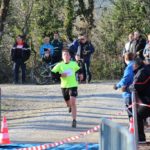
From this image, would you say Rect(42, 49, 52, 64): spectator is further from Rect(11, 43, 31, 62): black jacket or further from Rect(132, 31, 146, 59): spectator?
Rect(132, 31, 146, 59): spectator

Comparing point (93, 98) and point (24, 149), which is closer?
point (24, 149)

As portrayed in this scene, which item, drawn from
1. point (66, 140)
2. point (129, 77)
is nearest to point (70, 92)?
point (66, 140)

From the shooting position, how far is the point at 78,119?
46.5ft

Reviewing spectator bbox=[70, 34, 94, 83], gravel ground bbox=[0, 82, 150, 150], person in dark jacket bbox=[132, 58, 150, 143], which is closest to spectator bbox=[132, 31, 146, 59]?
gravel ground bbox=[0, 82, 150, 150]

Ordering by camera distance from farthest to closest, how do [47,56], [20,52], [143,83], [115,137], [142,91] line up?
[20,52]
[47,56]
[142,91]
[143,83]
[115,137]

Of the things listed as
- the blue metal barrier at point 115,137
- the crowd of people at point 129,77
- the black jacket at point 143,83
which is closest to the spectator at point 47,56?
the crowd of people at point 129,77

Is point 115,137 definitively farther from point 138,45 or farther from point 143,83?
point 138,45

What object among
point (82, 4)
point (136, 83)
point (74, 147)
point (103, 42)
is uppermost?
point (82, 4)

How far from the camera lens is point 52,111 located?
15664 mm

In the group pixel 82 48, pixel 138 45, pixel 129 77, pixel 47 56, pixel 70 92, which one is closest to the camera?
pixel 129 77

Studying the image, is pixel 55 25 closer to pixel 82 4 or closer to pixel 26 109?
pixel 82 4

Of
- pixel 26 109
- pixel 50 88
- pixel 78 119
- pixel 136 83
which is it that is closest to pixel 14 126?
pixel 78 119

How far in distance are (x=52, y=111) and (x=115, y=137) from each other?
10.9 meters

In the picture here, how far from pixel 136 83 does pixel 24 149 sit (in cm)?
231
